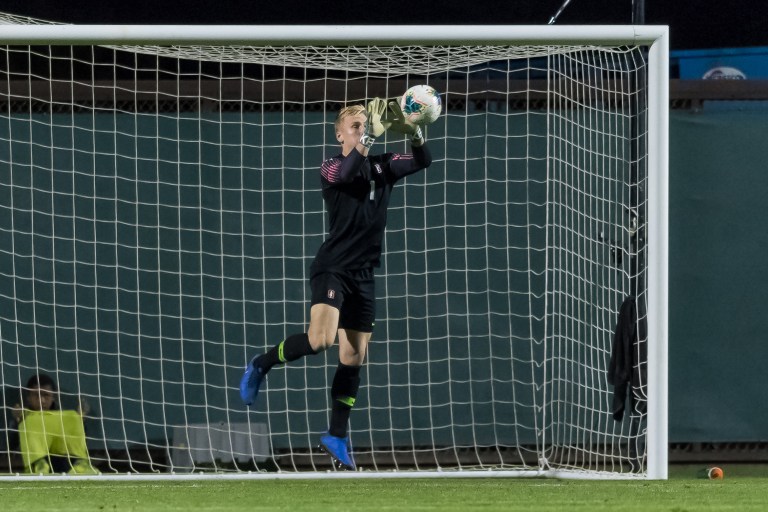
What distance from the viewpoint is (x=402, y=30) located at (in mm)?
6652

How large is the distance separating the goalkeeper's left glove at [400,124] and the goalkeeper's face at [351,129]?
0.71 feet

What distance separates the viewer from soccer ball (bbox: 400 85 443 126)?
6.64 metres

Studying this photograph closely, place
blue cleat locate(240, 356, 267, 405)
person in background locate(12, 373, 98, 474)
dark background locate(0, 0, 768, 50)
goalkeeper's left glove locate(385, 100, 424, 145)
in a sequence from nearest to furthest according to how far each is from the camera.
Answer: goalkeeper's left glove locate(385, 100, 424, 145), blue cleat locate(240, 356, 267, 405), person in background locate(12, 373, 98, 474), dark background locate(0, 0, 768, 50)

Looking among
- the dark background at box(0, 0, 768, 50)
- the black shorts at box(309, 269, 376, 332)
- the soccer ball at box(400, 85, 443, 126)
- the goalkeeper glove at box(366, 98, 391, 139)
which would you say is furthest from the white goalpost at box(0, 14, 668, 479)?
the soccer ball at box(400, 85, 443, 126)

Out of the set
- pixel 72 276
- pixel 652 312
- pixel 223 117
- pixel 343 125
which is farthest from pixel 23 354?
pixel 652 312

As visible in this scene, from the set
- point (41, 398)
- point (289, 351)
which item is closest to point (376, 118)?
point (289, 351)

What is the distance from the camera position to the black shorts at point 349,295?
22.7ft

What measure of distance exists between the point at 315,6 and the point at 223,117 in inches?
53.0

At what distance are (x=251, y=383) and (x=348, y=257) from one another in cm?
86

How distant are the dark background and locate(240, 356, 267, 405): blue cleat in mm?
3105

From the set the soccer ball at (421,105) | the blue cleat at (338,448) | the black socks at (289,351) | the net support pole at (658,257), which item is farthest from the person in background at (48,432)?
the net support pole at (658,257)

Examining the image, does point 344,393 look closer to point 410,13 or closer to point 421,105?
point 421,105

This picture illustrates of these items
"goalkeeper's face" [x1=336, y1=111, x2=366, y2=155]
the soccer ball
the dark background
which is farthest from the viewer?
the dark background

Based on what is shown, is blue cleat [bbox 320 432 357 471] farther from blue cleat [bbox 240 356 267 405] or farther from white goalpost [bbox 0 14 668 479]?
white goalpost [bbox 0 14 668 479]
